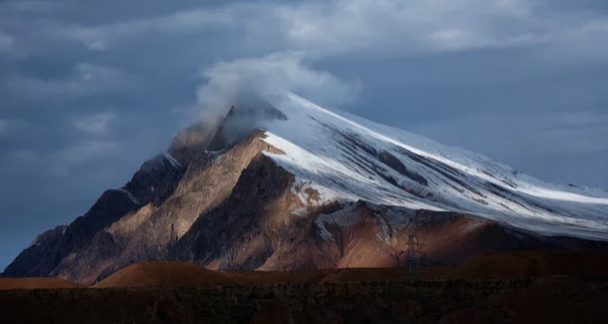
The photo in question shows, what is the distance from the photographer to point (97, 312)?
89500 millimetres

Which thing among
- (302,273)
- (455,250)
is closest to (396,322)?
(302,273)

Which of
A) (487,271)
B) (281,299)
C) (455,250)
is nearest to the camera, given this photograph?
(281,299)

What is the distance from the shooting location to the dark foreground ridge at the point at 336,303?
8994 cm

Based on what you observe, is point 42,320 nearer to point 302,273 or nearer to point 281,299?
point 281,299

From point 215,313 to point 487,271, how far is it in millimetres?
43627

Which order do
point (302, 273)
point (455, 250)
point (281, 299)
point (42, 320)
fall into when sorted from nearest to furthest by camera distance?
1. point (42, 320)
2. point (281, 299)
3. point (302, 273)
4. point (455, 250)

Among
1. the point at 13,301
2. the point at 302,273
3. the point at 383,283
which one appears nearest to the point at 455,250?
the point at 302,273

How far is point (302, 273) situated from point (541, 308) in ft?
178

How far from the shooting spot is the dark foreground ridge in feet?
295

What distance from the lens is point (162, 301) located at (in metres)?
91.8

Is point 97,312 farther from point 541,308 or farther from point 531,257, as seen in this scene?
point 531,257

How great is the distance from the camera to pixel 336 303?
95000 millimetres

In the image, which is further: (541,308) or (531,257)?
(531,257)

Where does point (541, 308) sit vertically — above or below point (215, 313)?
below
